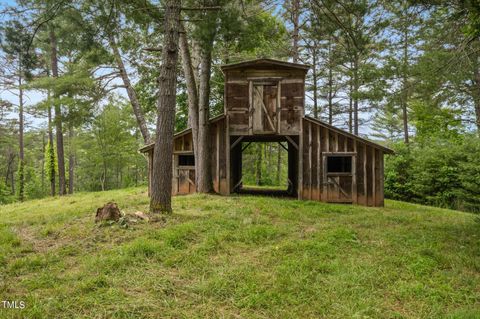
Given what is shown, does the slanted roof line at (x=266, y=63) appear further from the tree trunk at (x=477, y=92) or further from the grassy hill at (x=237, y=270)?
the grassy hill at (x=237, y=270)

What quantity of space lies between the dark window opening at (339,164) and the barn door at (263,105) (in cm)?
317

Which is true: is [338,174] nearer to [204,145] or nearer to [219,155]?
[219,155]

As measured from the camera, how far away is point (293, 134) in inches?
456

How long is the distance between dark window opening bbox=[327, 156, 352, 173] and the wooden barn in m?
0.91

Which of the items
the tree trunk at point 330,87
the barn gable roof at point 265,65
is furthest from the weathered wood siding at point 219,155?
the tree trunk at point 330,87

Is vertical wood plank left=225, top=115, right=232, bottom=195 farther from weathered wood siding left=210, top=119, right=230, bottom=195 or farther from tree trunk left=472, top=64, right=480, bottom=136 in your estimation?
tree trunk left=472, top=64, right=480, bottom=136

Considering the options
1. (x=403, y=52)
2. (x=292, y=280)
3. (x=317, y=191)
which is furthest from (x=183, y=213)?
(x=403, y=52)

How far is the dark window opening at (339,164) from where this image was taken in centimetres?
1252

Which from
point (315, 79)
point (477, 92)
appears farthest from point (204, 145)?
point (315, 79)

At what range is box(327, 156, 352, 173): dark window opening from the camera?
1252 centimetres

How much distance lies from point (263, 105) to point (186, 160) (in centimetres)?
420

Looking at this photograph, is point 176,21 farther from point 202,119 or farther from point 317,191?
point 317,191

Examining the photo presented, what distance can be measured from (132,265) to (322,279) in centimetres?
273

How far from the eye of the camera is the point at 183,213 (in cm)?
731
